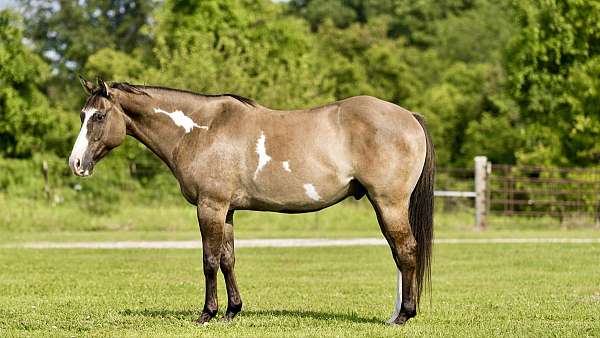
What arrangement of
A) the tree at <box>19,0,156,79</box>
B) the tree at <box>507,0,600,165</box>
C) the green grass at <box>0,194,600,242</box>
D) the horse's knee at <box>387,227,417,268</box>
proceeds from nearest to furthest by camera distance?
the horse's knee at <box>387,227,417,268</box>, the green grass at <box>0,194,600,242</box>, the tree at <box>507,0,600,165</box>, the tree at <box>19,0,156,79</box>

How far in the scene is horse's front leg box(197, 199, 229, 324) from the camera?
970cm

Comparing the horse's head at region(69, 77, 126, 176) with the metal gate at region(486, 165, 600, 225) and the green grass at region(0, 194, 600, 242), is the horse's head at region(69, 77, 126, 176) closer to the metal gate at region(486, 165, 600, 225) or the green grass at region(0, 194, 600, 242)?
the green grass at region(0, 194, 600, 242)

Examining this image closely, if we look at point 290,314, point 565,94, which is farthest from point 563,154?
point 290,314

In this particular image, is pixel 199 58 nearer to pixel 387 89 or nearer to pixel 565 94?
pixel 565 94

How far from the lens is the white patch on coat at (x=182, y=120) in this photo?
Answer: 1006cm

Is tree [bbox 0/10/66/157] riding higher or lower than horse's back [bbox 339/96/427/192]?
higher

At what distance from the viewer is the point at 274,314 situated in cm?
1058

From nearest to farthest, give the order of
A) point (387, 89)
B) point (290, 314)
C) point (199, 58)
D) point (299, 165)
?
point (299, 165), point (290, 314), point (199, 58), point (387, 89)

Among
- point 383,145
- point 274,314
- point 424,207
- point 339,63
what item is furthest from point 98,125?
point 339,63

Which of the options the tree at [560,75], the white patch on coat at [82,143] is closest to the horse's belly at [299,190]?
the white patch on coat at [82,143]

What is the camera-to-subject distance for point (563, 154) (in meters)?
38.8

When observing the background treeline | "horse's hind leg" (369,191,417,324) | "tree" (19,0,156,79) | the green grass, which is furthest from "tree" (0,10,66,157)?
"horse's hind leg" (369,191,417,324)

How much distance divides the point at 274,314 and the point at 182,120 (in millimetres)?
2265

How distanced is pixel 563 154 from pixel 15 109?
21.3m
